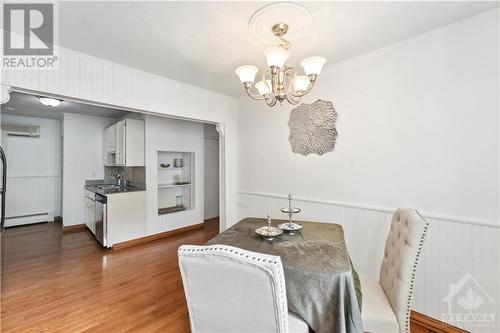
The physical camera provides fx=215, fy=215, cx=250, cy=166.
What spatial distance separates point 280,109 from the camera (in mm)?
3006

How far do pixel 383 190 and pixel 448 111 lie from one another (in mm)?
834

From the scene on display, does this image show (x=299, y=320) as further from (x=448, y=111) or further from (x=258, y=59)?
(x=258, y=59)

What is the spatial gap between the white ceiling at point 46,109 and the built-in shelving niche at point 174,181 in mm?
1263

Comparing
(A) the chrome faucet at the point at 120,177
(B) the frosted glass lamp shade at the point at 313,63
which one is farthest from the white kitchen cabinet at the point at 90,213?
(B) the frosted glass lamp shade at the point at 313,63

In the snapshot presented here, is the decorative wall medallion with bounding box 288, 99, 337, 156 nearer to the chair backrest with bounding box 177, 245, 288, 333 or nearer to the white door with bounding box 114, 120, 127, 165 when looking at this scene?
the chair backrest with bounding box 177, 245, 288, 333

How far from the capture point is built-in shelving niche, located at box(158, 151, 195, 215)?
179 inches

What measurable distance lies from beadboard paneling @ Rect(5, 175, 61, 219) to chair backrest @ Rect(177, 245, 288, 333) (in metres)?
5.82

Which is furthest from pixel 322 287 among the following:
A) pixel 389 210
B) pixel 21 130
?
pixel 21 130

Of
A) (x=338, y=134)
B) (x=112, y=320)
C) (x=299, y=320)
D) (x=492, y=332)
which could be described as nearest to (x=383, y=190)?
(x=338, y=134)

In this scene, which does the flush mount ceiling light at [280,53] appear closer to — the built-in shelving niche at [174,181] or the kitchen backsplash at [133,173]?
the kitchen backsplash at [133,173]

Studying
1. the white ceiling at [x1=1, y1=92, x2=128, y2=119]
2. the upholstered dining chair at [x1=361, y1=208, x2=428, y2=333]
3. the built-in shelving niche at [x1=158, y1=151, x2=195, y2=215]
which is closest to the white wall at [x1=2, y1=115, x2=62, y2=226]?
the white ceiling at [x1=1, y1=92, x2=128, y2=119]

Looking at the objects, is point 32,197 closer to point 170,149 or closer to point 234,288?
point 170,149

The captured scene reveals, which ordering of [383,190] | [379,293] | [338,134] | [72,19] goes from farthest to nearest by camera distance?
1. [338,134]
2. [383,190]
3. [72,19]
4. [379,293]

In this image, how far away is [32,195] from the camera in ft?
15.6
